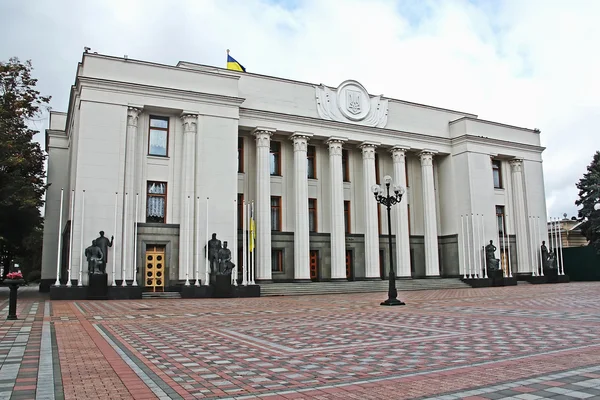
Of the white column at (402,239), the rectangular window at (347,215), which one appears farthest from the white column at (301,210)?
the white column at (402,239)

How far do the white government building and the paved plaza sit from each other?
14.1m

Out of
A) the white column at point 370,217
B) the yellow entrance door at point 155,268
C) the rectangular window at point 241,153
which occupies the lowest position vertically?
the yellow entrance door at point 155,268

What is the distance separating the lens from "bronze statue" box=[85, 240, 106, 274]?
23.0 meters

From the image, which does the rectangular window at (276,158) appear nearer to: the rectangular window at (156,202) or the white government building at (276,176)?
the white government building at (276,176)

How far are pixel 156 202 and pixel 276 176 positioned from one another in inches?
318

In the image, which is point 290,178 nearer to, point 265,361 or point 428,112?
point 428,112

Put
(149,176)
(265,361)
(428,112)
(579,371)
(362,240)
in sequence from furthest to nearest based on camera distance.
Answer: (428,112), (362,240), (149,176), (265,361), (579,371)

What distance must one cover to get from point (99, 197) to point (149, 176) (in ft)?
10.1

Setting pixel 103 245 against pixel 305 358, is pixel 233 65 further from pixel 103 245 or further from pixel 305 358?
pixel 305 358

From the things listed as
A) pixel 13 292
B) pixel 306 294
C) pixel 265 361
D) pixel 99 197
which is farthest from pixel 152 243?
pixel 265 361

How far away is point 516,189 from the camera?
3875cm

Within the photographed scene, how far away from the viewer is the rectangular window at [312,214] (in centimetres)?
3296

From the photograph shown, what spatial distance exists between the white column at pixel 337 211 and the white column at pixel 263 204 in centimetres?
433

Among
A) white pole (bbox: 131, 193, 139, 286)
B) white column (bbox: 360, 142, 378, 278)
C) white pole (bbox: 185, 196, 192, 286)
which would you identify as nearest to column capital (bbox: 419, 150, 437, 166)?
white column (bbox: 360, 142, 378, 278)
